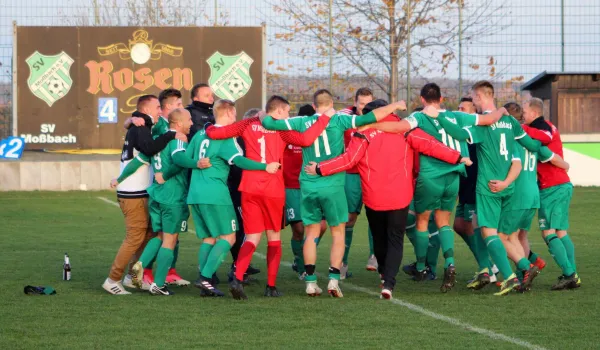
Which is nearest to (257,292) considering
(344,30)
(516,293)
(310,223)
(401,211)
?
(310,223)

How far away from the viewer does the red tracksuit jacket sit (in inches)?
378

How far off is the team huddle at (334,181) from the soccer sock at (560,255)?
0.01 m

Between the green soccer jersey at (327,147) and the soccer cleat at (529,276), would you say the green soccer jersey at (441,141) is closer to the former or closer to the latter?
the green soccer jersey at (327,147)

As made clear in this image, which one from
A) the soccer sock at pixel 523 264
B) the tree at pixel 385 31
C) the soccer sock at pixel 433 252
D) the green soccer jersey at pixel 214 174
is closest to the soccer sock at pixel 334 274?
the green soccer jersey at pixel 214 174

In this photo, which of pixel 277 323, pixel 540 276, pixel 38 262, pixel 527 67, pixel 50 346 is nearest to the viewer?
pixel 50 346

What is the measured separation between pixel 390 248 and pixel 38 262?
4940mm

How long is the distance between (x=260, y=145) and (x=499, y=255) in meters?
2.46

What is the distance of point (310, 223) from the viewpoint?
996cm

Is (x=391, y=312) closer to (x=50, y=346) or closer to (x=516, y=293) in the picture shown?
(x=516, y=293)

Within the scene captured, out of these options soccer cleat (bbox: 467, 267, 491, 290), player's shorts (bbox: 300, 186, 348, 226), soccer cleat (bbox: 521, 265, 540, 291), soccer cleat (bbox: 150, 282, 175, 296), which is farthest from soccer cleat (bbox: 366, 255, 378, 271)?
soccer cleat (bbox: 150, 282, 175, 296)

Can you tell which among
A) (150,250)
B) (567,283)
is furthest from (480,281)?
(150,250)

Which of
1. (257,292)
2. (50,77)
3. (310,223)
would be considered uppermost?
(50,77)

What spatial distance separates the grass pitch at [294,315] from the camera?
7.61 m

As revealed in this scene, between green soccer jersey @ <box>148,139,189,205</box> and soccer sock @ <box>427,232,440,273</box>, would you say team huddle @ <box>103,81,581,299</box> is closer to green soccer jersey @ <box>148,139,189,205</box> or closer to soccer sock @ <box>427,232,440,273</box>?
green soccer jersey @ <box>148,139,189,205</box>
